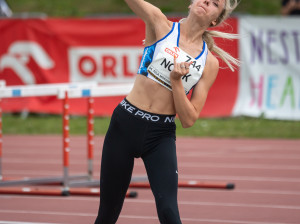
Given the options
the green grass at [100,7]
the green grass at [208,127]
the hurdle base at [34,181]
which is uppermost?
the green grass at [100,7]

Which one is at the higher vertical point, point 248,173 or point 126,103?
point 126,103

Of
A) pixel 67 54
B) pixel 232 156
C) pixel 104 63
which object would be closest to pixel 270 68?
pixel 104 63

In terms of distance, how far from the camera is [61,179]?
8219 mm

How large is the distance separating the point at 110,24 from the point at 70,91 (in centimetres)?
697

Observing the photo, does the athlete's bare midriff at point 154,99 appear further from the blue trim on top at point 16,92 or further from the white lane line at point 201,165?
the white lane line at point 201,165

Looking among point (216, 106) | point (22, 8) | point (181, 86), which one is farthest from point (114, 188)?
point (22, 8)

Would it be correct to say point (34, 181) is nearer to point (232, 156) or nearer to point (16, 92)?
point (16, 92)

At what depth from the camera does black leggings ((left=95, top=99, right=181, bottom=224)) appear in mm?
4438

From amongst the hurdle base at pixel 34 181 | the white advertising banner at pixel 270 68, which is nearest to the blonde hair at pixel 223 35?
the hurdle base at pixel 34 181

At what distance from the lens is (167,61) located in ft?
14.4

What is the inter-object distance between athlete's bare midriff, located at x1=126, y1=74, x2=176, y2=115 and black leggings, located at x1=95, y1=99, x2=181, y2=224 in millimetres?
33

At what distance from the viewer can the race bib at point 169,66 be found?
173 inches

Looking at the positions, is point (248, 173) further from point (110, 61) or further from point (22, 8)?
point (22, 8)

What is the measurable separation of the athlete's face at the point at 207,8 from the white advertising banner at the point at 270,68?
364 inches
